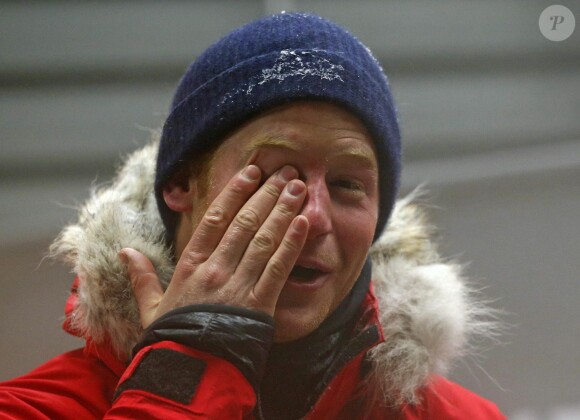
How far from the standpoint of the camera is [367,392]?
1140 mm

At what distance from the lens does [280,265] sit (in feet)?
2.94

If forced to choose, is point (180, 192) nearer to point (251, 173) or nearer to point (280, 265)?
point (251, 173)

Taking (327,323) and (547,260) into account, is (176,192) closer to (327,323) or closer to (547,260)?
(327,323)

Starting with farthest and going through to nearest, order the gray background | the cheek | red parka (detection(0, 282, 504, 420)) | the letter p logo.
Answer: the gray background < the letter p logo < the cheek < red parka (detection(0, 282, 504, 420))

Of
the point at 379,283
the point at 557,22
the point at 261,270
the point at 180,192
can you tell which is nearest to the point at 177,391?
the point at 261,270

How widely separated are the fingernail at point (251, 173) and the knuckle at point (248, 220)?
0.21ft

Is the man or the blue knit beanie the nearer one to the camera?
the man

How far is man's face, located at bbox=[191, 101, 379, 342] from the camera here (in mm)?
994

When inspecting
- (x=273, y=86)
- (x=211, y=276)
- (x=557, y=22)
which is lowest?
(x=211, y=276)

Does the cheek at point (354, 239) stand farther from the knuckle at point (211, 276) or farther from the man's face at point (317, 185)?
the knuckle at point (211, 276)

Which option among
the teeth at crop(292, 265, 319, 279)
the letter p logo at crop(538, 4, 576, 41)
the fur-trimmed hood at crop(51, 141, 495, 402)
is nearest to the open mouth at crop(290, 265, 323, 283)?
the teeth at crop(292, 265, 319, 279)

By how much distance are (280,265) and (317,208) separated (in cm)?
12

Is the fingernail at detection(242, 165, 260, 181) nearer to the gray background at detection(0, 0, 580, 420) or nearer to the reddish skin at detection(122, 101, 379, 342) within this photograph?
the reddish skin at detection(122, 101, 379, 342)

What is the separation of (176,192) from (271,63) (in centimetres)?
26
